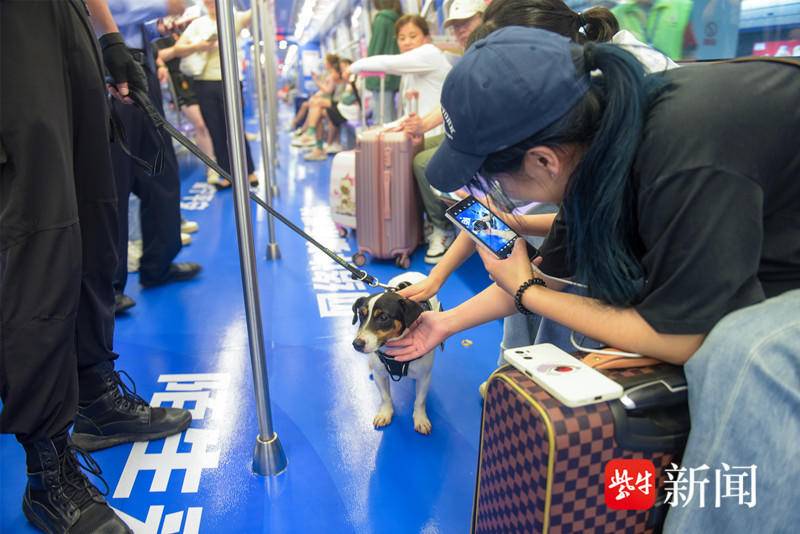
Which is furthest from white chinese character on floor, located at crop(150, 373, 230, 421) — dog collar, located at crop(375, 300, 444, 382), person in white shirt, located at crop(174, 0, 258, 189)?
person in white shirt, located at crop(174, 0, 258, 189)

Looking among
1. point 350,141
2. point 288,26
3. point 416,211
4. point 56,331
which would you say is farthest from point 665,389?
point 288,26

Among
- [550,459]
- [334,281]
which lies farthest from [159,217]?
[550,459]

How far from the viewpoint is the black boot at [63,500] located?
1.29 meters

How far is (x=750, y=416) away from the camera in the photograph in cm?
82

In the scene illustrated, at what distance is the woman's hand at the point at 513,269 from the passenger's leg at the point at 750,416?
40 centimetres

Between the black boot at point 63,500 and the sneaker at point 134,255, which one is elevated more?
the black boot at point 63,500

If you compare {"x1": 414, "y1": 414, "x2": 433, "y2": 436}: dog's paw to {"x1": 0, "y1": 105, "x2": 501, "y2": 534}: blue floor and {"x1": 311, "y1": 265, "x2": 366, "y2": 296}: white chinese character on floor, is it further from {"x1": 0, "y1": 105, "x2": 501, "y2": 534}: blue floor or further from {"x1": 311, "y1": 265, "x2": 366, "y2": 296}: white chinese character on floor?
{"x1": 311, "y1": 265, "x2": 366, "y2": 296}: white chinese character on floor

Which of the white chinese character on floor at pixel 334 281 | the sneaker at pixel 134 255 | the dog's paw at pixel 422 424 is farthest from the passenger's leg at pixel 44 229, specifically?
the sneaker at pixel 134 255

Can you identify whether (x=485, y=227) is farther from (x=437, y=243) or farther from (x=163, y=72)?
(x=163, y=72)

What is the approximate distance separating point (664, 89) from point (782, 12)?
1.62 metres

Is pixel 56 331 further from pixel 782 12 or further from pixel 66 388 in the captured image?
pixel 782 12

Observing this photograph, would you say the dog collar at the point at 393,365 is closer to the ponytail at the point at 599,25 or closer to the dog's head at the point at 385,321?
the dog's head at the point at 385,321

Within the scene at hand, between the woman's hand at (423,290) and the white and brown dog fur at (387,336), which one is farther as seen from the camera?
the woman's hand at (423,290)

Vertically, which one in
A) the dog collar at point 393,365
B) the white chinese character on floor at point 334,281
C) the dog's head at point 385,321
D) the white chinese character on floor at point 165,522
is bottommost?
the white chinese character on floor at point 334,281
